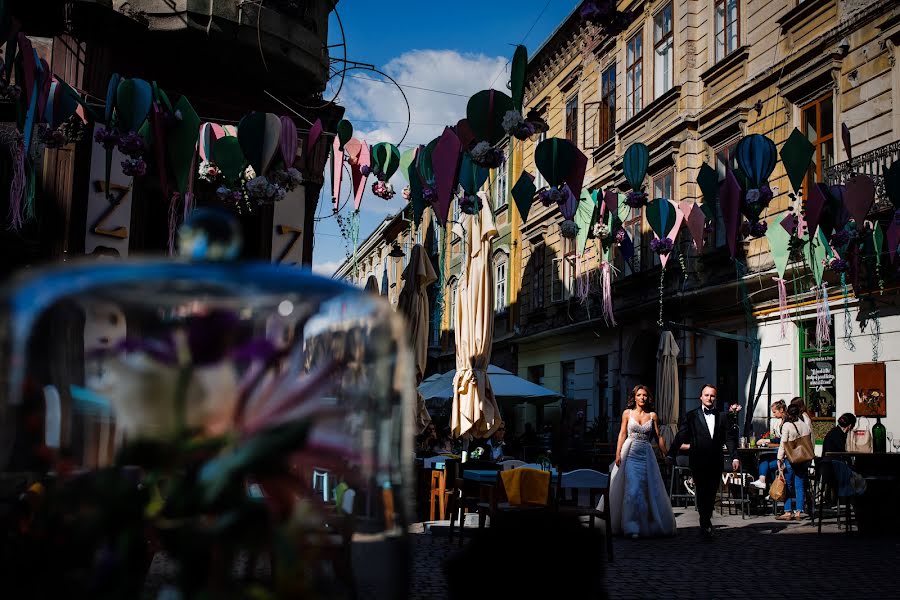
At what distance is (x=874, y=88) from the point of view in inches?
571

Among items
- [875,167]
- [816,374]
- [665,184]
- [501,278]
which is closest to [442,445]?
[816,374]

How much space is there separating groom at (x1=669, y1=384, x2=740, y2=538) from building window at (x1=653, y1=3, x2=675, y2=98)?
12759 mm

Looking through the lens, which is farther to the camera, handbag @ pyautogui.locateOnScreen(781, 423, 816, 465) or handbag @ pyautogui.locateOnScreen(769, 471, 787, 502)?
handbag @ pyautogui.locateOnScreen(769, 471, 787, 502)

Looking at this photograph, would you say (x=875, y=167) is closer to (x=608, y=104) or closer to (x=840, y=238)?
(x=840, y=238)

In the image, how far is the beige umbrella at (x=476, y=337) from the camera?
10516 mm

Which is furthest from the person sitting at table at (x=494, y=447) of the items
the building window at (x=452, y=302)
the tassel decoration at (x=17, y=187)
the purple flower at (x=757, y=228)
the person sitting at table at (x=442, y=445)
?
the building window at (x=452, y=302)

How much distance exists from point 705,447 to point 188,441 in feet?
31.2

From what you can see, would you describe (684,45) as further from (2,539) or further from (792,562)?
(2,539)

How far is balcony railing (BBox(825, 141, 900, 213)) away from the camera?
1341 centimetres

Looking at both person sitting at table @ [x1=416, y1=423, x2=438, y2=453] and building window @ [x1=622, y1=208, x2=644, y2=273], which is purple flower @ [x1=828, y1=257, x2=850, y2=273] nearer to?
person sitting at table @ [x1=416, y1=423, x2=438, y2=453]

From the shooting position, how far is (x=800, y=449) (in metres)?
11.7

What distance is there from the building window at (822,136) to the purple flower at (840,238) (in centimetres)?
515

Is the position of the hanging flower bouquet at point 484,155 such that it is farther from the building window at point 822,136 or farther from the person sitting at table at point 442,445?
the building window at point 822,136

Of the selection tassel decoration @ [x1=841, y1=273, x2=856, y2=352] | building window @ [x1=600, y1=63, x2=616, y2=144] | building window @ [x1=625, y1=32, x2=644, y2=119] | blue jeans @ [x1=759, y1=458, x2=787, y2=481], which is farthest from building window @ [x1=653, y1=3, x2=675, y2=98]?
blue jeans @ [x1=759, y1=458, x2=787, y2=481]
